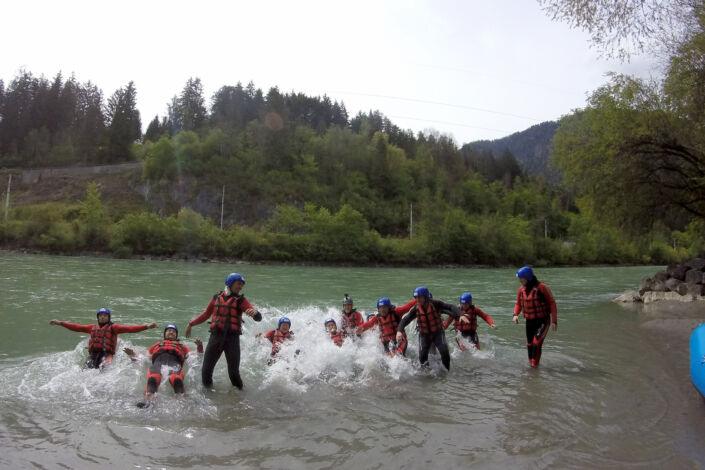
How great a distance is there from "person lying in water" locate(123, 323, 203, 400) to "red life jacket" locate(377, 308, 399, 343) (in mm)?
4004

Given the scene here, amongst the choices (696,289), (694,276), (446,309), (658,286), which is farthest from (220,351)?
(658,286)

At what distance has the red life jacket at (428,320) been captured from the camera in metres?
10.1

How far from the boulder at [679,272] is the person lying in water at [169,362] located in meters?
22.7

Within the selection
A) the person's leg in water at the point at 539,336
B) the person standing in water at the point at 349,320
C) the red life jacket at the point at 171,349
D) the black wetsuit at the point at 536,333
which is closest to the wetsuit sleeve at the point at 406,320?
the person standing in water at the point at 349,320

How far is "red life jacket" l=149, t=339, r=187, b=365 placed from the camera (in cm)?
866

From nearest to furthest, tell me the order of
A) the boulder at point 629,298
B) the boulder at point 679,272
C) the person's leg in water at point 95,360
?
1. the person's leg in water at point 95,360
2. the boulder at point 679,272
3. the boulder at point 629,298

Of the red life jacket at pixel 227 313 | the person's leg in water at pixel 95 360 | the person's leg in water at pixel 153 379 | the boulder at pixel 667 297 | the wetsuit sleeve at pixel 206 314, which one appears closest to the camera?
the person's leg in water at pixel 153 379

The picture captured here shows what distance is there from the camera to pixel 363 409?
763 cm

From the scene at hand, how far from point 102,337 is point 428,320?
6.67 m

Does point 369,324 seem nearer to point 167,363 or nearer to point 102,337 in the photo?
point 167,363

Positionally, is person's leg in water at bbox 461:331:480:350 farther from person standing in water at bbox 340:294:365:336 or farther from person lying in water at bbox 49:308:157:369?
person lying in water at bbox 49:308:157:369

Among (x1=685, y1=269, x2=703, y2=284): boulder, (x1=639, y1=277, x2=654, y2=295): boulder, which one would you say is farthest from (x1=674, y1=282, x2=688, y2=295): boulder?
(x1=639, y1=277, x2=654, y2=295): boulder

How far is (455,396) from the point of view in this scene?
8.33 meters

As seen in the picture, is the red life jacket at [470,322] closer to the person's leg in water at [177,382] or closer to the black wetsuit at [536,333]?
the black wetsuit at [536,333]
